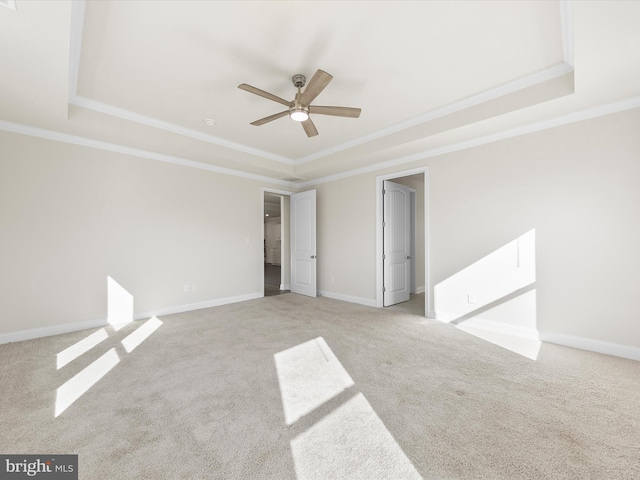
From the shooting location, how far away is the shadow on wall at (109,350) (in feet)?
7.25

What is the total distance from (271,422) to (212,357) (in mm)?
1320

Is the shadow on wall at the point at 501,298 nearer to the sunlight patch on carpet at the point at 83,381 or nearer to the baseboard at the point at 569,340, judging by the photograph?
the baseboard at the point at 569,340

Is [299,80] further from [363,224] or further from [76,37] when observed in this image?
[363,224]

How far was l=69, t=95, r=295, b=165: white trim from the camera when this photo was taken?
3274mm

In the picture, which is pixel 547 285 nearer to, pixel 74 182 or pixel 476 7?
pixel 476 7

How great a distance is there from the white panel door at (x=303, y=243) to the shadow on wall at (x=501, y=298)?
109 inches

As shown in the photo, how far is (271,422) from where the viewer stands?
185cm

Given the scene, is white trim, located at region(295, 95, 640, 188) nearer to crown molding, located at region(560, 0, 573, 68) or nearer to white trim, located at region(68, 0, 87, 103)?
crown molding, located at region(560, 0, 573, 68)

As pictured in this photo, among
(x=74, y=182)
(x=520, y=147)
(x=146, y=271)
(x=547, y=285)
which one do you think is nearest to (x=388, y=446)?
(x=547, y=285)

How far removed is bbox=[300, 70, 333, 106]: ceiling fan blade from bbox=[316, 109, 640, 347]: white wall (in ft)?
8.33

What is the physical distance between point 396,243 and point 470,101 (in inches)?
107

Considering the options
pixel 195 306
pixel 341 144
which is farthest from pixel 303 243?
pixel 195 306

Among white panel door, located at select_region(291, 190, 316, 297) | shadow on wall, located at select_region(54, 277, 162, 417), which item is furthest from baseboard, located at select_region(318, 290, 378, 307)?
shadow on wall, located at select_region(54, 277, 162, 417)

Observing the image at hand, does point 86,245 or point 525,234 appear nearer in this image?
point 525,234
